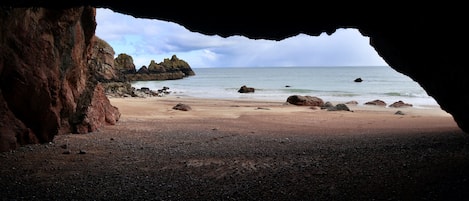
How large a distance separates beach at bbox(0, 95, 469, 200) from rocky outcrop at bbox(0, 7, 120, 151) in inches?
28.0

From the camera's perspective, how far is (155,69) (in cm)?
10662

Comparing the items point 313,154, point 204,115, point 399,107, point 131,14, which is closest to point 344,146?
point 313,154

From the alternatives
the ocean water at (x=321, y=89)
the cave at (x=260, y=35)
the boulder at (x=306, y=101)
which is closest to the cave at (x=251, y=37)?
the cave at (x=260, y=35)

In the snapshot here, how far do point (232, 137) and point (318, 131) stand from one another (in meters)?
4.08

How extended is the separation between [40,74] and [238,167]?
674 centimetres

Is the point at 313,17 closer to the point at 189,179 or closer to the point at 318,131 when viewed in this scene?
the point at 189,179

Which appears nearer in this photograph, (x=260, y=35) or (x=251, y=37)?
(x=260, y=35)

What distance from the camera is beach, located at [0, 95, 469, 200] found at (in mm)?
7168

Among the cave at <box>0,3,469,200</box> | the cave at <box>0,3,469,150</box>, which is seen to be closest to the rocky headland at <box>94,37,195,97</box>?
the cave at <box>0,3,469,150</box>

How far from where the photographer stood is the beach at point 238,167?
7168 millimetres

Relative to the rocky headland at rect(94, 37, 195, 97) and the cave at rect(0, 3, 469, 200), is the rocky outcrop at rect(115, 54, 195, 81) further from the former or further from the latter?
the cave at rect(0, 3, 469, 200)

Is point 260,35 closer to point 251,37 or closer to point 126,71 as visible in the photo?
point 251,37

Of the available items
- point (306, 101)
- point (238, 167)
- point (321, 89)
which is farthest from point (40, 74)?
point (321, 89)

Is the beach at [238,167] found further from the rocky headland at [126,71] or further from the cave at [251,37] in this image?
the rocky headland at [126,71]
